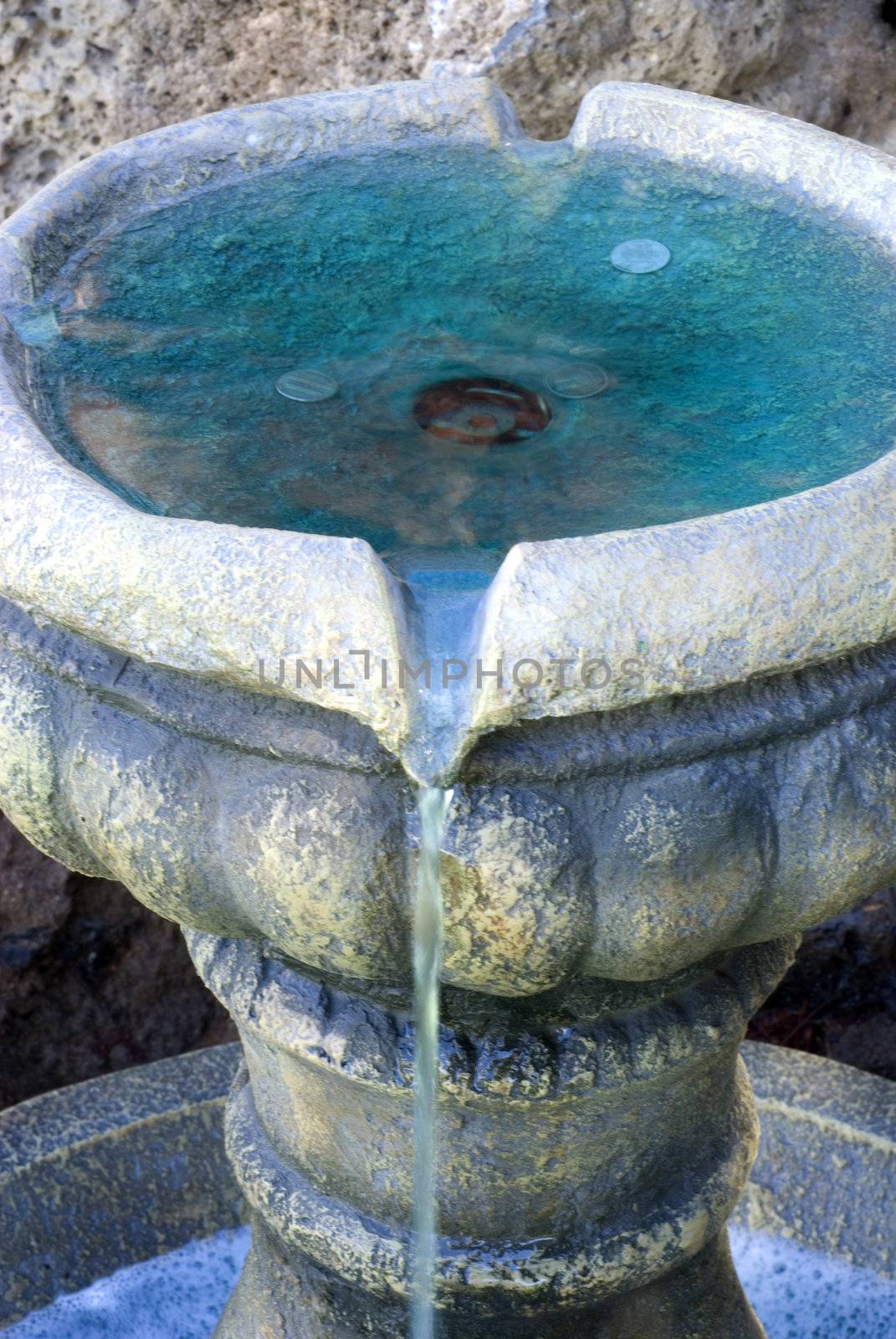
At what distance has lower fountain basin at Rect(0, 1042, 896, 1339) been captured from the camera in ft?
6.43

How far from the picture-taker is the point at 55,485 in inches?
43.6

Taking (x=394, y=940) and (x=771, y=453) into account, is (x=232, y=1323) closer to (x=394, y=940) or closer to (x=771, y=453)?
(x=394, y=940)

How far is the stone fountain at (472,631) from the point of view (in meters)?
1.03

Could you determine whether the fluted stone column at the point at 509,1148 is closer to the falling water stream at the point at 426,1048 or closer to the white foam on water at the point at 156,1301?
the falling water stream at the point at 426,1048

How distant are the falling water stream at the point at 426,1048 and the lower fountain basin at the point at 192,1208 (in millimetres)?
644

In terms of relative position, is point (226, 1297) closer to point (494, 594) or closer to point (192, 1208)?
point (192, 1208)

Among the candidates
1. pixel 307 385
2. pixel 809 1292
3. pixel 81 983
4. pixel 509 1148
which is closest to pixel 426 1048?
pixel 509 1148

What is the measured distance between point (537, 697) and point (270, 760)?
0.22m

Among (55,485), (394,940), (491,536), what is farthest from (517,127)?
(394,940)

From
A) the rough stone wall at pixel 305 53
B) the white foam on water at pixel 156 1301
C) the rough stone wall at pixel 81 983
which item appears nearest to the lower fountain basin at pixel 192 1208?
the white foam on water at pixel 156 1301

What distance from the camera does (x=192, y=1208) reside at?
6.77ft

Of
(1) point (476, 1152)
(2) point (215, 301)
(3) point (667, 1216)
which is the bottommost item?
(3) point (667, 1216)

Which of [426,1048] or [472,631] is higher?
[472,631]

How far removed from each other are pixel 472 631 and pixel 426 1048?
41cm
